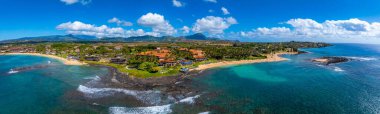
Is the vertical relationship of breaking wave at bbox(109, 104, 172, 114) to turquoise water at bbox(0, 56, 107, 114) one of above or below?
below

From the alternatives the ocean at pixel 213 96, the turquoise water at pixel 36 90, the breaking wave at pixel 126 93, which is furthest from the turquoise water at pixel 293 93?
the turquoise water at pixel 36 90

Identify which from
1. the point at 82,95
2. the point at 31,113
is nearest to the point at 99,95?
the point at 82,95

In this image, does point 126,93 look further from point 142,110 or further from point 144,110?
point 144,110

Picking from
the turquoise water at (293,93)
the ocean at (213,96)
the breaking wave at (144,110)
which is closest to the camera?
the breaking wave at (144,110)

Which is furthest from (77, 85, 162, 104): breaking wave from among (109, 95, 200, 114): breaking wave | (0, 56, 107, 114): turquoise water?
(0, 56, 107, 114): turquoise water

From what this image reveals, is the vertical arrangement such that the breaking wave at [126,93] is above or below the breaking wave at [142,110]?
above

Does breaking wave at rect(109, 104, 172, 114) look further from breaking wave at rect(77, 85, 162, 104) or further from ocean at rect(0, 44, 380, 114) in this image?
breaking wave at rect(77, 85, 162, 104)

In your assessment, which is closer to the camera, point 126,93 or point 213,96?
point 213,96

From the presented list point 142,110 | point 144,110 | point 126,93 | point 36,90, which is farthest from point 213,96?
point 36,90

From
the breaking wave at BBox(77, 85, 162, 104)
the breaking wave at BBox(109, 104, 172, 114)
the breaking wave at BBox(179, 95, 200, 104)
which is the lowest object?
the breaking wave at BBox(109, 104, 172, 114)

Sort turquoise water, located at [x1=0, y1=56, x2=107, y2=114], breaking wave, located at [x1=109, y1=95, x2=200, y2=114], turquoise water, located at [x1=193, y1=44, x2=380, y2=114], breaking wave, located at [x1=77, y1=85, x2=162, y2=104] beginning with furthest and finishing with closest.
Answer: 1. breaking wave, located at [x1=77, y1=85, x2=162, y2=104]
2. turquoise water, located at [x1=0, y1=56, x2=107, y2=114]
3. turquoise water, located at [x1=193, y1=44, x2=380, y2=114]
4. breaking wave, located at [x1=109, y1=95, x2=200, y2=114]

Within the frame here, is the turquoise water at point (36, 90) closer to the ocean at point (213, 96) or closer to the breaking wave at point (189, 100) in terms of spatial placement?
the ocean at point (213, 96)
